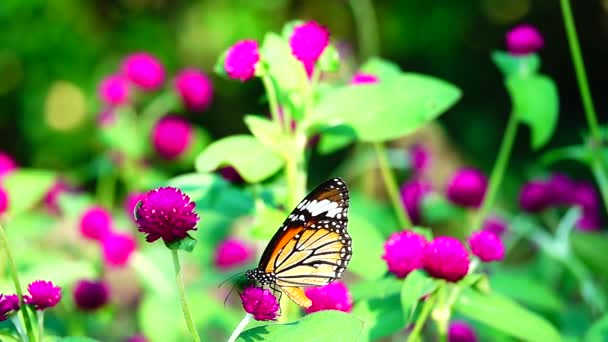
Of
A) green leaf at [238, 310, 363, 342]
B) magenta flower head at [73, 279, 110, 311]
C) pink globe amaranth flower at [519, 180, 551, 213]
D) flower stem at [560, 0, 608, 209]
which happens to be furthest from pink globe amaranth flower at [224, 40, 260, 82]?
pink globe amaranth flower at [519, 180, 551, 213]

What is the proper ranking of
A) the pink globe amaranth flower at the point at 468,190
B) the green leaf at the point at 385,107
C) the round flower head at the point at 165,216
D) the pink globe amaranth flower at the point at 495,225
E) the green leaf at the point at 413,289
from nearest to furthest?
the round flower head at the point at 165,216 → the green leaf at the point at 413,289 → the green leaf at the point at 385,107 → the pink globe amaranth flower at the point at 468,190 → the pink globe amaranth flower at the point at 495,225

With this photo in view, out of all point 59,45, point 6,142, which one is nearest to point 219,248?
point 59,45

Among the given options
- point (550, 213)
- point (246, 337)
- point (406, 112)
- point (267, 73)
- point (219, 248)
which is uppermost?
point (267, 73)

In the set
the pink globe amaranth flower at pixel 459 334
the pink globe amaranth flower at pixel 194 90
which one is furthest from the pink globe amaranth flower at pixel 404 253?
the pink globe amaranth flower at pixel 194 90

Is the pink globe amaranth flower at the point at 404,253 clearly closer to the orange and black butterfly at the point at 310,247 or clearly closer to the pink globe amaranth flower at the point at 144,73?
the orange and black butterfly at the point at 310,247

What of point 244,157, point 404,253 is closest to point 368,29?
point 244,157

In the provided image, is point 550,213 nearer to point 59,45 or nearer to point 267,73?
point 267,73

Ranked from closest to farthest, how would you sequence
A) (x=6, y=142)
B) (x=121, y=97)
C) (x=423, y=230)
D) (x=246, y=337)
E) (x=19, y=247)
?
(x=246, y=337) < (x=423, y=230) < (x=19, y=247) < (x=121, y=97) < (x=6, y=142)
